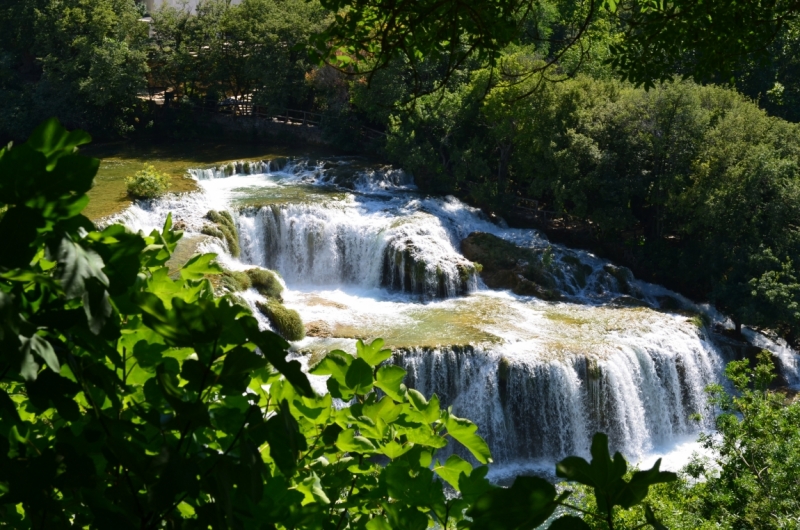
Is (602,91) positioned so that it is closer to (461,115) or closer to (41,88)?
(461,115)

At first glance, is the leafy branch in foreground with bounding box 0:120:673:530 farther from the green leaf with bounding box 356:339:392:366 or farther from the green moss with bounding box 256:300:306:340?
the green moss with bounding box 256:300:306:340

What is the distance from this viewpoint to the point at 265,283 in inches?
611

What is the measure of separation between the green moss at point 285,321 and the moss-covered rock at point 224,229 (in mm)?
3166

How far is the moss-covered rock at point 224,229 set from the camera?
54.9 ft

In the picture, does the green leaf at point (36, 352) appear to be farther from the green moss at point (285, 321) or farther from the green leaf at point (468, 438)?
the green moss at point (285, 321)

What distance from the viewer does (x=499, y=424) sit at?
13656 mm

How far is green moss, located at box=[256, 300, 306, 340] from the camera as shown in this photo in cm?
1370

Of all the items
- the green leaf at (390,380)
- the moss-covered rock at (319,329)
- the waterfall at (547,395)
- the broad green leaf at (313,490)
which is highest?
the green leaf at (390,380)

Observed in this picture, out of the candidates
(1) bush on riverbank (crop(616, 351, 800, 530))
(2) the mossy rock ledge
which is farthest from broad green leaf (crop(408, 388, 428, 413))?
(2) the mossy rock ledge

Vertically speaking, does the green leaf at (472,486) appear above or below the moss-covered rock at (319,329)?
above

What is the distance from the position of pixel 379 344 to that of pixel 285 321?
12246 mm

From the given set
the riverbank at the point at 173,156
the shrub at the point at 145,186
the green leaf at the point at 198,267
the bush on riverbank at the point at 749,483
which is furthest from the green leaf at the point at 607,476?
the shrub at the point at 145,186

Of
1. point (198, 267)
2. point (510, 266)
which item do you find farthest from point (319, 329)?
point (198, 267)

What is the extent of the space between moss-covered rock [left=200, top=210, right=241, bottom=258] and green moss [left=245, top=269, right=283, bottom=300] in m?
1.66
